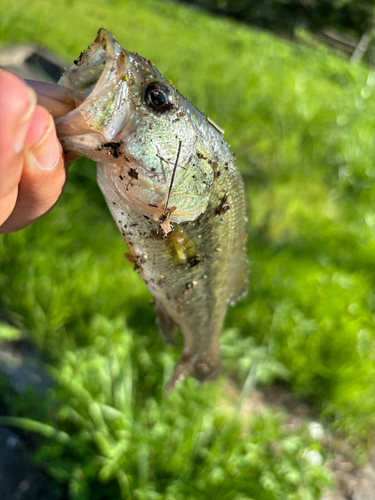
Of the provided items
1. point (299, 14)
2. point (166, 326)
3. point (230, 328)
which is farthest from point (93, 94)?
point (299, 14)

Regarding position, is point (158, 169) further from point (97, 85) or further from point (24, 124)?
point (24, 124)

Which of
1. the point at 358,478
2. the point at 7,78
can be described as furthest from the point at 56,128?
the point at 358,478

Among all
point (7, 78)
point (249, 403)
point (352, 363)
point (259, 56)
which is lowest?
point (249, 403)

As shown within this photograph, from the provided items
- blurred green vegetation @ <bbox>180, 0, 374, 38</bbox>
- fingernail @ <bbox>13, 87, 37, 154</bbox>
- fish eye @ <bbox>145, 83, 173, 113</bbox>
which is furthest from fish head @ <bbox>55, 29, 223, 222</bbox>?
blurred green vegetation @ <bbox>180, 0, 374, 38</bbox>

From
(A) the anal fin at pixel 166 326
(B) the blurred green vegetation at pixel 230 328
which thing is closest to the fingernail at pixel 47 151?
(A) the anal fin at pixel 166 326

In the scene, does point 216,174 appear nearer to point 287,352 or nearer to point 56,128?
point 56,128

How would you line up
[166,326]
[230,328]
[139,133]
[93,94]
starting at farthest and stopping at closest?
[230,328]
[166,326]
[139,133]
[93,94]

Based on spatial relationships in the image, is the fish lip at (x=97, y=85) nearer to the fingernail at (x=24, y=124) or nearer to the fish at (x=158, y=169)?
the fish at (x=158, y=169)

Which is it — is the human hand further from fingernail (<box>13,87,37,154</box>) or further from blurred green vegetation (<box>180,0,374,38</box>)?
blurred green vegetation (<box>180,0,374,38</box>)
